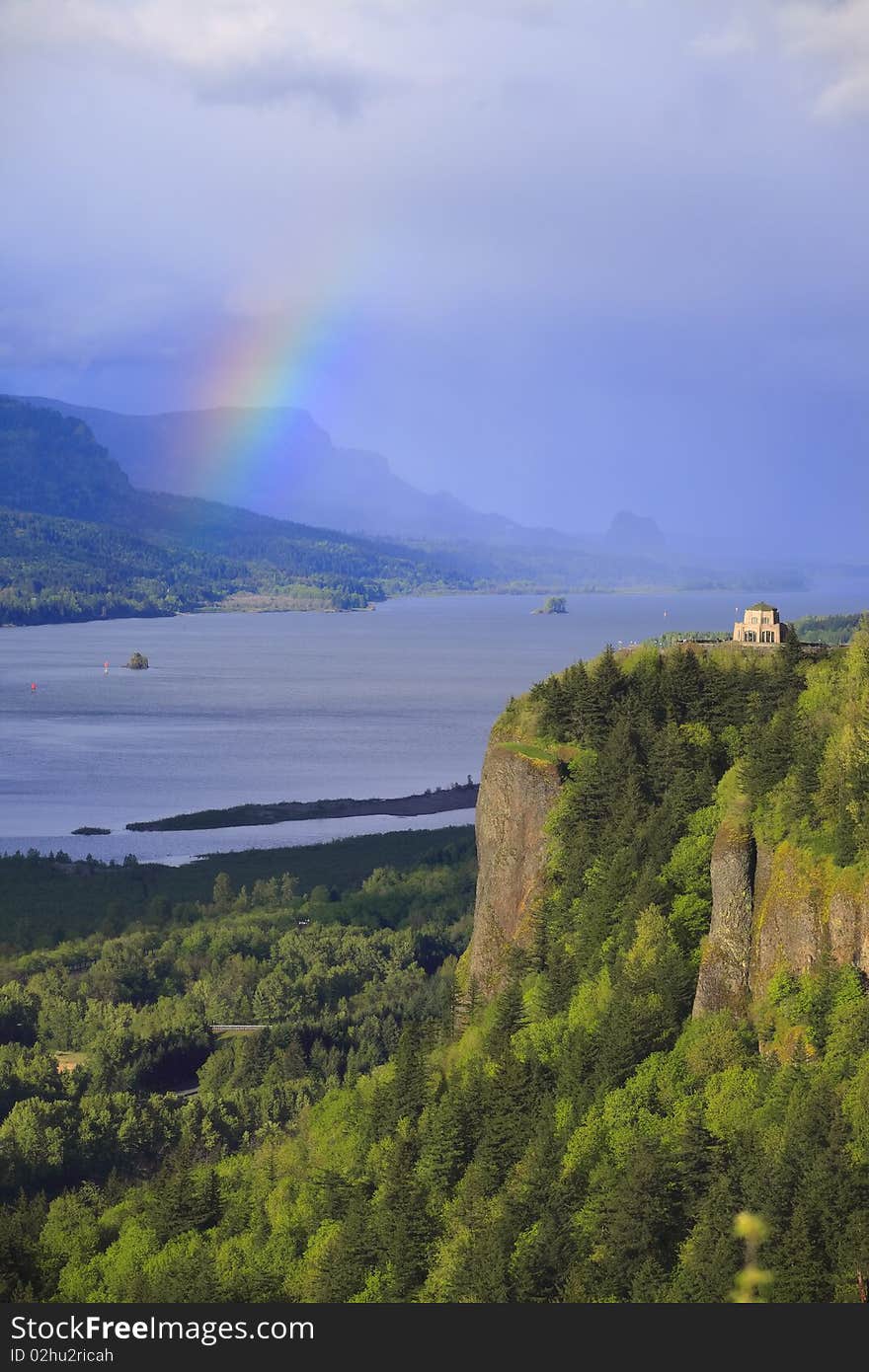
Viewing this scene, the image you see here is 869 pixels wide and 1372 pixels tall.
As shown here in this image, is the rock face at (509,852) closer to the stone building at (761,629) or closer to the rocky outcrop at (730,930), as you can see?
the rocky outcrop at (730,930)

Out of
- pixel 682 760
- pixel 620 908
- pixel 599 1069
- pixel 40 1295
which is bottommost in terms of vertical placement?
pixel 40 1295

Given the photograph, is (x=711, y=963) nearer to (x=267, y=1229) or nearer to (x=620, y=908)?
(x=620, y=908)

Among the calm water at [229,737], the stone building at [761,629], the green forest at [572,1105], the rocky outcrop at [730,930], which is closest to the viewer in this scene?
the green forest at [572,1105]

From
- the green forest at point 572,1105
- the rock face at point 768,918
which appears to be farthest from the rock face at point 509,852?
the rock face at point 768,918

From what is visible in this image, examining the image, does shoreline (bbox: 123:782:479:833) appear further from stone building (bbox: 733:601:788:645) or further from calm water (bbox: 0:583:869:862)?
stone building (bbox: 733:601:788:645)

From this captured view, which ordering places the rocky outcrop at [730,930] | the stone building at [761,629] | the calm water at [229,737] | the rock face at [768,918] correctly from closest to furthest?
1. the rock face at [768,918]
2. the rocky outcrop at [730,930]
3. the stone building at [761,629]
4. the calm water at [229,737]

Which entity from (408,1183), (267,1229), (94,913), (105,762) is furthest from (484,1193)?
(105,762)

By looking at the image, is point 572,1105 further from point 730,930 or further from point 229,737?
point 229,737

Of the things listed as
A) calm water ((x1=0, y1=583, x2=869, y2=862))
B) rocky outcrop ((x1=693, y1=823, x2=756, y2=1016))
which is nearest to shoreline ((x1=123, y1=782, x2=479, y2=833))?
calm water ((x1=0, y1=583, x2=869, y2=862))
